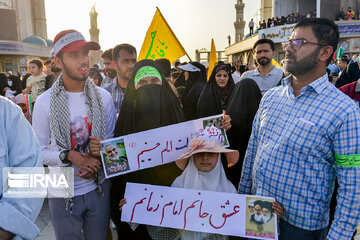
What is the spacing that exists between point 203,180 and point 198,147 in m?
0.27

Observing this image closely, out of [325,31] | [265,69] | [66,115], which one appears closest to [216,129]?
[325,31]

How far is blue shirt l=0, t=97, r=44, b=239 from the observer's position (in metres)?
1.24

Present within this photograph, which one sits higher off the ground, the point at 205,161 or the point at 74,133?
the point at 74,133

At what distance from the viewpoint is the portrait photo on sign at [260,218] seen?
182 cm

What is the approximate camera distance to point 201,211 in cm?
196

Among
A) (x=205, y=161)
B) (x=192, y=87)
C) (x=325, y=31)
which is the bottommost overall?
(x=205, y=161)

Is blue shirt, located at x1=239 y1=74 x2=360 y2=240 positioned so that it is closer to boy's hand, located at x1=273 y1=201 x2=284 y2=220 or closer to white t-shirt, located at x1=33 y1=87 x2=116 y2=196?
boy's hand, located at x1=273 y1=201 x2=284 y2=220

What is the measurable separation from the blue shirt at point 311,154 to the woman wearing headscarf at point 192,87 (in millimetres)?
2925

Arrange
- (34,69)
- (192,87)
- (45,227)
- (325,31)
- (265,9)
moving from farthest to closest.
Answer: (265,9)
(34,69)
(192,87)
(45,227)
(325,31)

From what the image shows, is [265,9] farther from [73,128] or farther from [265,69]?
[73,128]

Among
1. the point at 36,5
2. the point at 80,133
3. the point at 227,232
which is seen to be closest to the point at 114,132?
the point at 80,133

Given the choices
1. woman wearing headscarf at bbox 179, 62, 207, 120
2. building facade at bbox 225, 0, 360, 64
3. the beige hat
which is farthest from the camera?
building facade at bbox 225, 0, 360, 64

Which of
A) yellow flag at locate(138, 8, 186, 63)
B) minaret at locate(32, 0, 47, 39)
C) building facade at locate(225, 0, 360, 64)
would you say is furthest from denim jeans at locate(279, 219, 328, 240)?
minaret at locate(32, 0, 47, 39)

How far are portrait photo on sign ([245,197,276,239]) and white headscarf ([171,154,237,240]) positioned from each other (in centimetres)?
30
